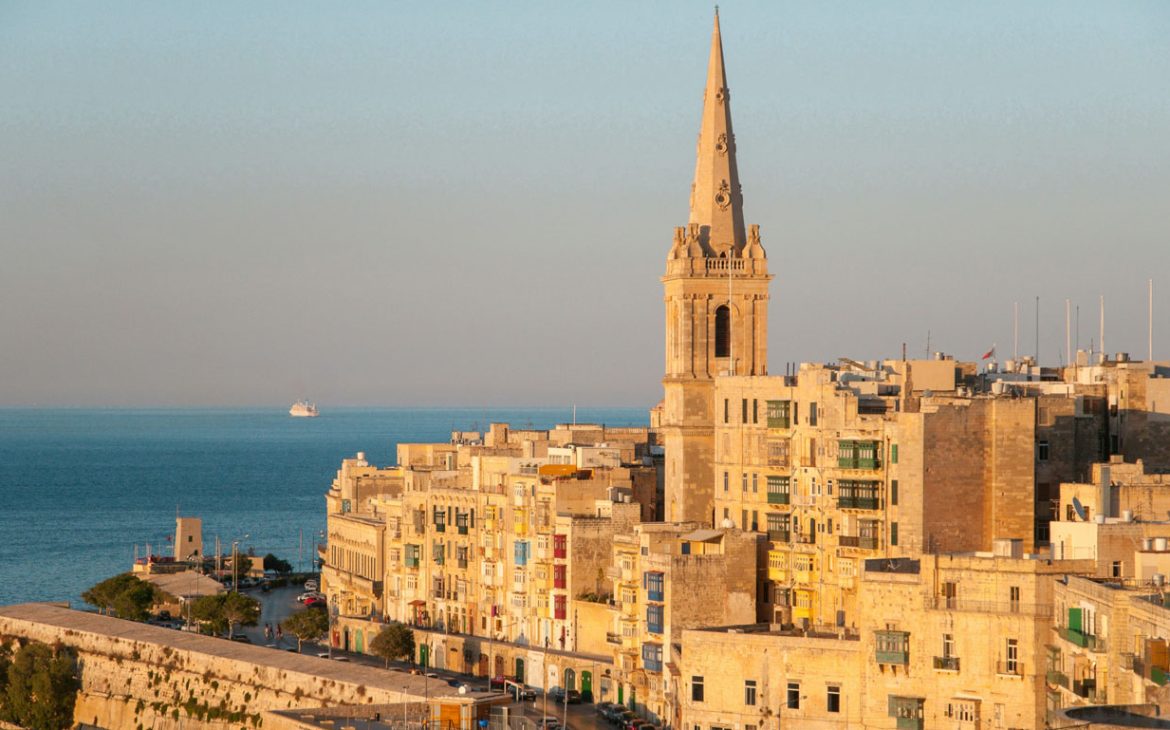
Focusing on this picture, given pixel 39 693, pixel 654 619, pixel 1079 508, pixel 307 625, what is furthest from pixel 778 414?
pixel 39 693

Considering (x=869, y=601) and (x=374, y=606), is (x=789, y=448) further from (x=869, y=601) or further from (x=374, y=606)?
(x=374, y=606)

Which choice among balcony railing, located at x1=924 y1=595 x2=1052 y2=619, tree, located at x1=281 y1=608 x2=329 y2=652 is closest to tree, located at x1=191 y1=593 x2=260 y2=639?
tree, located at x1=281 y1=608 x2=329 y2=652

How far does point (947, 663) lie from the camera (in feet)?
173

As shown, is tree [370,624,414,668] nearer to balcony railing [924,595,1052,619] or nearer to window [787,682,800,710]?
window [787,682,800,710]

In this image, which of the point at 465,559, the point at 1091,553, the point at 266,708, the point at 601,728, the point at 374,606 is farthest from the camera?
the point at 374,606

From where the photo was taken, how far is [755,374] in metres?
75.1

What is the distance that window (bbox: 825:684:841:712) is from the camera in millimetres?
55188

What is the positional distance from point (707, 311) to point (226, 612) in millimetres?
25964

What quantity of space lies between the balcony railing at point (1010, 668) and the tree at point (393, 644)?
31.2 metres

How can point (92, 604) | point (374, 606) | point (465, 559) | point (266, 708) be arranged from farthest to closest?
point (92, 604) < point (374, 606) < point (465, 559) < point (266, 708)

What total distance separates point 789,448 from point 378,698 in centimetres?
1506

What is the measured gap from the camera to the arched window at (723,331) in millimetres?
75812

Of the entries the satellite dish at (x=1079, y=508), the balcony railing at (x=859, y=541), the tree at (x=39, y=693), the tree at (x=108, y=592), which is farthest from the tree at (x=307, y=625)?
the satellite dish at (x=1079, y=508)

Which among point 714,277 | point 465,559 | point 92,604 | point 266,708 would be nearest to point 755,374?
point 714,277
